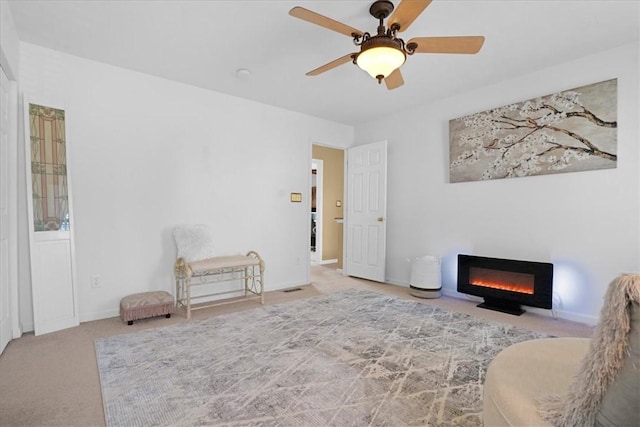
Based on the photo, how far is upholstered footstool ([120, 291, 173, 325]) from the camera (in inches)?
120

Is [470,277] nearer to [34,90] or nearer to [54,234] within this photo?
[54,234]

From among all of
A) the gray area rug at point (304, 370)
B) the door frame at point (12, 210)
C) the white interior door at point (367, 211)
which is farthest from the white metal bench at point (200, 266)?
the white interior door at point (367, 211)

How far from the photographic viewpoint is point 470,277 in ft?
12.7

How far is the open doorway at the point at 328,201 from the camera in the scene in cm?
687

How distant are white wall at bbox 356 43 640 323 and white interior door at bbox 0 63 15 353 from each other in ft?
12.4

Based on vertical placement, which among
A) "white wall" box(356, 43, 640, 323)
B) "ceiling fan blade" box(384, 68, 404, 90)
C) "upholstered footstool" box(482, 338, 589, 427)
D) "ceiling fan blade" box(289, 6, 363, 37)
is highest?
"ceiling fan blade" box(289, 6, 363, 37)

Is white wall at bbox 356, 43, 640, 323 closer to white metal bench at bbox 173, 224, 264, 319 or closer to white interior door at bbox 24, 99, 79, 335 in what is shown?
white metal bench at bbox 173, 224, 264, 319

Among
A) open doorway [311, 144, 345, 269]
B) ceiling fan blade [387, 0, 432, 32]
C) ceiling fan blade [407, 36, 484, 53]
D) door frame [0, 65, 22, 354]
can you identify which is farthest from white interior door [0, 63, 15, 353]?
open doorway [311, 144, 345, 269]

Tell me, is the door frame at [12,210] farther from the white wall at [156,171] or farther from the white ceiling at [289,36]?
the white ceiling at [289,36]

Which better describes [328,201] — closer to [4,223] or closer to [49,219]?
[49,219]

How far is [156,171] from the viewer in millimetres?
3570

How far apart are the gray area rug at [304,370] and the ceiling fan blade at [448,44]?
2.18 metres

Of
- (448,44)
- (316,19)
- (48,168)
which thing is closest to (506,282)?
(448,44)

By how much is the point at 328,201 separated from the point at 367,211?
1903 mm
